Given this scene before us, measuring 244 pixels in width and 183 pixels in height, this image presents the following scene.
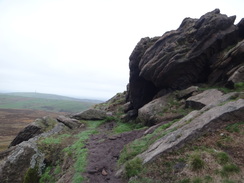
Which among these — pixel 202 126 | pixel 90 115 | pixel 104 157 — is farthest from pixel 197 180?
pixel 90 115

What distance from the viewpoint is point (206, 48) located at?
2680cm

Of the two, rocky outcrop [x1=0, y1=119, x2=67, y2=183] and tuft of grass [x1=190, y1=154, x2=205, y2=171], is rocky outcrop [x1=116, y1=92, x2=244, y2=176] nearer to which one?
tuft of grass [x1=190, y1=154, x2=205, y2=171]

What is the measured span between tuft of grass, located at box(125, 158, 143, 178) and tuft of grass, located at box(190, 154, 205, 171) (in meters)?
3.65

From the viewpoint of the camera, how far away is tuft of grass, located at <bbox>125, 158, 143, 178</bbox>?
469 inches

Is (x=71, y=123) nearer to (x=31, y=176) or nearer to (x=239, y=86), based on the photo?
(x=31, y=176)

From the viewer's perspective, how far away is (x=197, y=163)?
10.2 meters

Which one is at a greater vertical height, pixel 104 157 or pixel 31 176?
pixel 104 157

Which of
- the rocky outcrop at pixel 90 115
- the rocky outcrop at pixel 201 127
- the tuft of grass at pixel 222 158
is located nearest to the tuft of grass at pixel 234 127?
the rocky outcrop at pixel 201 127

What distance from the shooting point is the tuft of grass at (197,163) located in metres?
10.0

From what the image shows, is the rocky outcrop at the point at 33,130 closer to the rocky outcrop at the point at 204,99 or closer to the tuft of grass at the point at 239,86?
the rocky outcrop at the point at 204,99

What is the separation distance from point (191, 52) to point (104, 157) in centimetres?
2125

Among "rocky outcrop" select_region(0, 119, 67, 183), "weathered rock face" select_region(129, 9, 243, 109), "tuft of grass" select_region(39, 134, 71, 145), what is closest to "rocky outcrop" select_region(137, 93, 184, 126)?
"weathered rock face" select_region(129, 9, 243, 109)

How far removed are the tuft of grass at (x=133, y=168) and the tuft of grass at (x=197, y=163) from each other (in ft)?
12.0

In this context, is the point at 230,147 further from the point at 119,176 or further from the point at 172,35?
the point at 172,35
